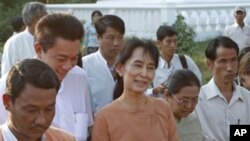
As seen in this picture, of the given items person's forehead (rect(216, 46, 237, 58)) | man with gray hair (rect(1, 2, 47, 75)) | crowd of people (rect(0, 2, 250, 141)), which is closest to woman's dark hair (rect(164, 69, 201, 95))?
crowd of people (rect(0, 2, 250, 141))

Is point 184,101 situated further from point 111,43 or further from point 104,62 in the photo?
point 111,43

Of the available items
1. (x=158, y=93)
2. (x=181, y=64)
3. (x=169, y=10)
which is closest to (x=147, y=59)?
(x=158, y=93)

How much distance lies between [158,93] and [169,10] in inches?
490

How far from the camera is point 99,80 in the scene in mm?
5188

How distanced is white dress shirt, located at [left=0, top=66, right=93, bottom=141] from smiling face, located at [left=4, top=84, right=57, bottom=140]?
89 centimetres

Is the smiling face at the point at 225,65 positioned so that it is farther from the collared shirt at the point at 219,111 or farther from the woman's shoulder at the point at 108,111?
the woman's shoulder at the point at 108,111

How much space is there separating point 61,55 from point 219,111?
143 cm

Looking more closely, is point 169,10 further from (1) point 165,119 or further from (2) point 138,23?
(1) point 165,119

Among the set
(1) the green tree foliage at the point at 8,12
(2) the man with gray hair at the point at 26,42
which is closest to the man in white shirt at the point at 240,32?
(2) the man with gray hair at the point at 26,42

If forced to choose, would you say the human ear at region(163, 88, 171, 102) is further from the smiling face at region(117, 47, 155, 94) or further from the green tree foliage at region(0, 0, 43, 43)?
the green tree foliage at region(0, 0, 43, 43)

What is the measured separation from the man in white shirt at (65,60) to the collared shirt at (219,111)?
95 cm

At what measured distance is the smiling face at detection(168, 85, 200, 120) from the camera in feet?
14.8

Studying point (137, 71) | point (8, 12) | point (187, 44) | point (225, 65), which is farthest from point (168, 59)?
point (8, 12)

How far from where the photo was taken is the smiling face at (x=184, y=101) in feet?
14.8
